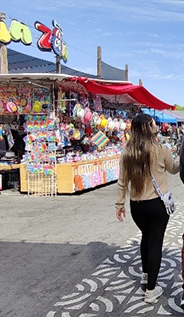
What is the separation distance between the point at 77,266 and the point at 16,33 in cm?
823

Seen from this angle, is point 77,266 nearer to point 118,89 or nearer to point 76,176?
point 76,176

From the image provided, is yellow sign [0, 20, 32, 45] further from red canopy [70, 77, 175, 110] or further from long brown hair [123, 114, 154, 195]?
long brown hair [123, 114, 154, 195]

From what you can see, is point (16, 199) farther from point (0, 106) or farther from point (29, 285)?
point (29, 285)

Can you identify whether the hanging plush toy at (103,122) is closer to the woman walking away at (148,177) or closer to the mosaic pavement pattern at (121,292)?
the mosaic pavement pattern at (121,292)

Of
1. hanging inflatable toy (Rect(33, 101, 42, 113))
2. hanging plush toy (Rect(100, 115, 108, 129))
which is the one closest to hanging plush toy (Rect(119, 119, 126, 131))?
hanging plush toy (Rect(100, 115, 108, 129))

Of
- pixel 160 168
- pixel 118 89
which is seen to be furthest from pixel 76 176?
pixel 160 168

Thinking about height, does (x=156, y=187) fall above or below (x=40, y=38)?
below

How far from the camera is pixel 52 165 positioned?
28.4 feet

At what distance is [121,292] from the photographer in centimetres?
346

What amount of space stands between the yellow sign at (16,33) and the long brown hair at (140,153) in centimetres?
810

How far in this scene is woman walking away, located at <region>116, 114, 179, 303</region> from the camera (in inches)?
121

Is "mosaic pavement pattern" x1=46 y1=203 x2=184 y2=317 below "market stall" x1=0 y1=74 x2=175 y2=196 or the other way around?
below

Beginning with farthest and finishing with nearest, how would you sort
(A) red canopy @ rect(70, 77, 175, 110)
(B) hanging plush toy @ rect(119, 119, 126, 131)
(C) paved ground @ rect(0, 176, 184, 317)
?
(B) hanging plush toy @ rect(119, 119, 126, 131) < (A) red canopy @ rect(70, 77, 175, 110) < (C) paved ground @ rect(0, 176, 184, 317)

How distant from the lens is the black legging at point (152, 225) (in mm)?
3078
